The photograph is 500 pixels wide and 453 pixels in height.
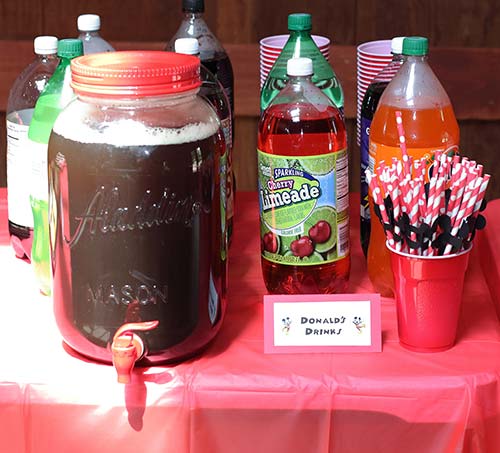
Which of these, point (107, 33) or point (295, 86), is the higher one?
point (295, 86)

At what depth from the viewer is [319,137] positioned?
1.21 metres

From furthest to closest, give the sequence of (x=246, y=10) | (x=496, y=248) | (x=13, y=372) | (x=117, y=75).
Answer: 1. (x=246, y=10)
2. (x=496, y=248)
3. (x=13, y=372)
4. (x=117, y=75)

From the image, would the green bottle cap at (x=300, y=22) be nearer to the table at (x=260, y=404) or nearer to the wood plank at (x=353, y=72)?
the table at (x=260, y=404)

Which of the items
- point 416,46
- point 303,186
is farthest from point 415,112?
point 303,186

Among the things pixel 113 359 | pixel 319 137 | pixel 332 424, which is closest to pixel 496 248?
pixel 319 137

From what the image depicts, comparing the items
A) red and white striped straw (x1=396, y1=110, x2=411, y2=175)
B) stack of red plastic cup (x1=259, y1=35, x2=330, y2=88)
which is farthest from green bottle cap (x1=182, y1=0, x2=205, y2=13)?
red and white striped straw (x1=396, y1=110, x2=411, y2=175)

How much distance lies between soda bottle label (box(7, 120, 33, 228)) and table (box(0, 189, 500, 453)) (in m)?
0.30

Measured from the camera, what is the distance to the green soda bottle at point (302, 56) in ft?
4.60

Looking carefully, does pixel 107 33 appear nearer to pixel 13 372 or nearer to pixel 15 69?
pixel 15 69

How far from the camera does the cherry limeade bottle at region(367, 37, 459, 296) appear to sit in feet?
3.93

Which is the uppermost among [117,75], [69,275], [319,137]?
[117,75]

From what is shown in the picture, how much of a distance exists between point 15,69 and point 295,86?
1.80 metres

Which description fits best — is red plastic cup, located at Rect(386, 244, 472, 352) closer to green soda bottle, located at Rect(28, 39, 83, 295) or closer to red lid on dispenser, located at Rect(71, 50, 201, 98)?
red lid on dispenser, located at Rect(71, 50, 201, 98)

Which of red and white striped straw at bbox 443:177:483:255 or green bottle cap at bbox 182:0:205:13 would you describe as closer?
red and white striped straw at bbox 443:177:483:255
